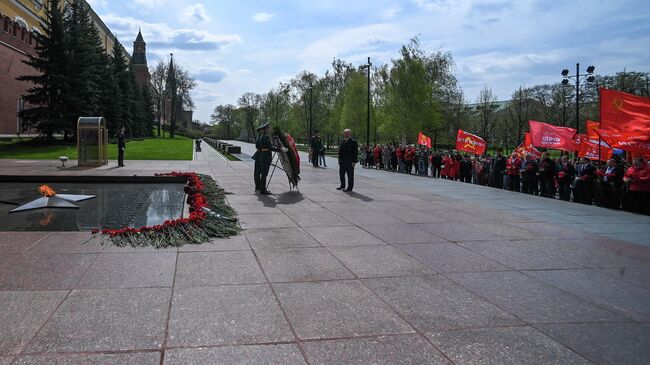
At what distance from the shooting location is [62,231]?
751cm

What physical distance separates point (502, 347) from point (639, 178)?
10345mm

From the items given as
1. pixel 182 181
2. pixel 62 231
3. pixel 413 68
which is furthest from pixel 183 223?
pixel 413 68

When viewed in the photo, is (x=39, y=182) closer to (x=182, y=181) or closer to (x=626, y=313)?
(x=182, y=181)

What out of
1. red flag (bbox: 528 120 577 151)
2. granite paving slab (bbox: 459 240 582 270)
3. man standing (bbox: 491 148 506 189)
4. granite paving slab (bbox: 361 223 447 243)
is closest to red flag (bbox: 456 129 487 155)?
man standing (bbox: 491 148 506 189)

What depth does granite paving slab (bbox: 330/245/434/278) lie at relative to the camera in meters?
5.73

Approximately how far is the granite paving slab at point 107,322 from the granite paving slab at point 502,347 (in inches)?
82.9

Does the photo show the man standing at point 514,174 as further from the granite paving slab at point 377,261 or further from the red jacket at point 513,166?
the granite paving slab at point 377,261

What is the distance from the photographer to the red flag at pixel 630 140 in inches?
499

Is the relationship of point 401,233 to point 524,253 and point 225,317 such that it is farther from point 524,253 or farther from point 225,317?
point 225,317

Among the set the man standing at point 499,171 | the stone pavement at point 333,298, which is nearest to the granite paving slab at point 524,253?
the stone pavement at point 333,298

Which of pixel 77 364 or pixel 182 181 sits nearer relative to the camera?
pixel 77 364

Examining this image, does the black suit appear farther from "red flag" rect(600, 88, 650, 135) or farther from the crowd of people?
"red flag" rect(600, 88, 650, 135)

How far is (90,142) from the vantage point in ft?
77.0

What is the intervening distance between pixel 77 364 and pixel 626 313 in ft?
14.7
